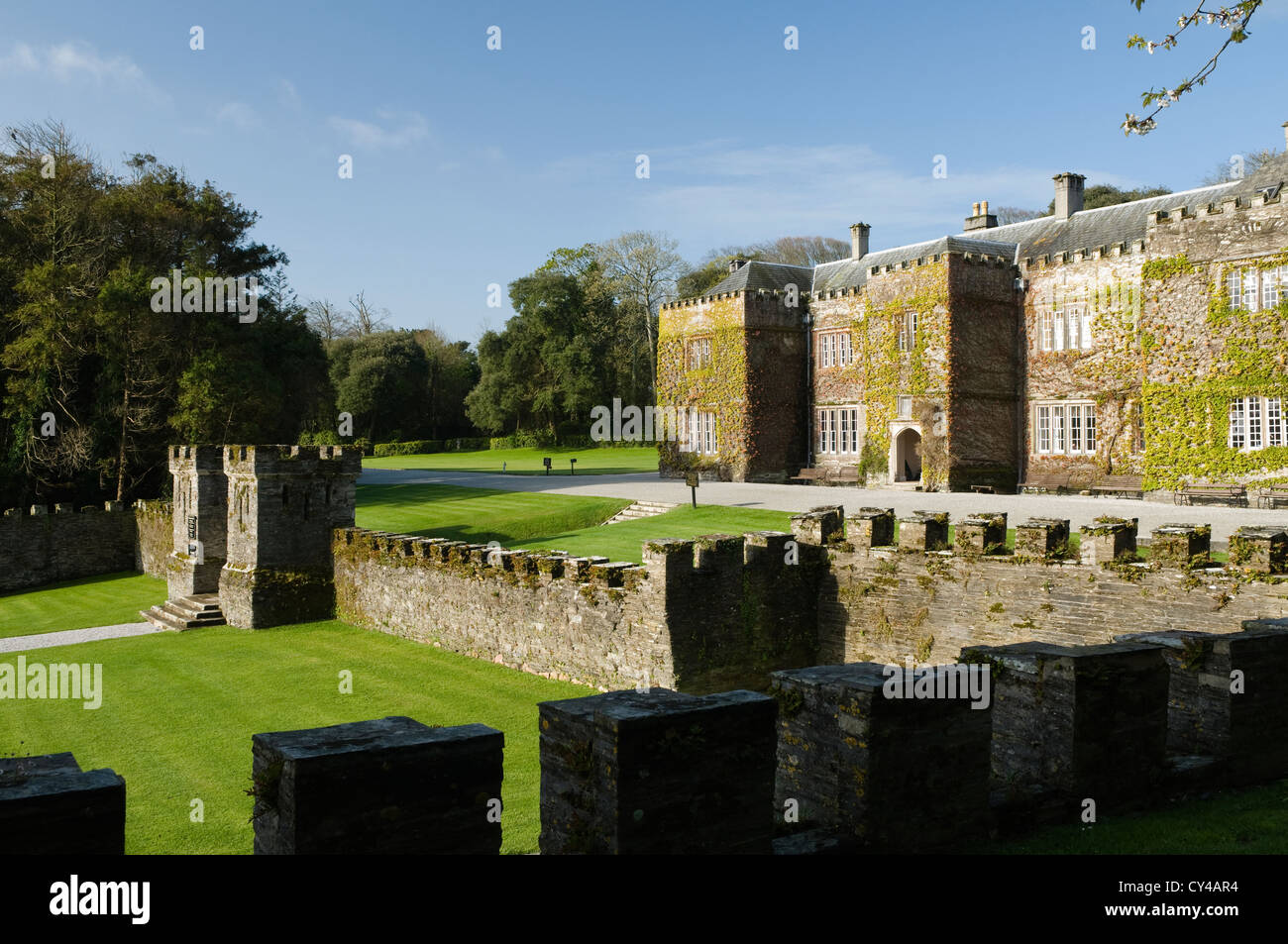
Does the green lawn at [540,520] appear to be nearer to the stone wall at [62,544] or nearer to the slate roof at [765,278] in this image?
the stone wall at [62,544]

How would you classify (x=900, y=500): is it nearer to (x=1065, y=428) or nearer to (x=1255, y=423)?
(x=1065, y=428)

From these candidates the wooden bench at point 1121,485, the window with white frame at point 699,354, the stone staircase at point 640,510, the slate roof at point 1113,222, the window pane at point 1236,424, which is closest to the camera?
the window pane at point 1236,424

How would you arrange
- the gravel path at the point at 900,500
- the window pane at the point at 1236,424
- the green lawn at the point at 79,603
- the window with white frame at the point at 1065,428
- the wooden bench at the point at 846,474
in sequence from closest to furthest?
the gravel path at the point at 900,500 < the green lawn at the point at 79,603 < the window pane at the point at 1236,424 < the window with white frame at the point at 1065,428 < the wooden bench at the point at 846,474

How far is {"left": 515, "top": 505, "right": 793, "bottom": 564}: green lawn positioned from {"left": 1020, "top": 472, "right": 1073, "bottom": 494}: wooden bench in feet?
38.4

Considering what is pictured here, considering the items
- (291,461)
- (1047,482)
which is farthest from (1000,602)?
(1047,482)

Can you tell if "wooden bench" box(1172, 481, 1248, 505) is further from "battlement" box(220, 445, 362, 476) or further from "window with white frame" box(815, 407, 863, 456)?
"battlement" box(220, 445, 362, 476)

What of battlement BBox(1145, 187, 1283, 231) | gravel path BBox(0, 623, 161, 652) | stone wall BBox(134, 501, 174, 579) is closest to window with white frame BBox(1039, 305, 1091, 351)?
battlement BBox(1145, 187, 1283, 231)

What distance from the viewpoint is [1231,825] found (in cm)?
529

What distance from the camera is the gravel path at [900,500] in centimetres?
2086

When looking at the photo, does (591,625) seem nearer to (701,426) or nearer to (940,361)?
(940,361)

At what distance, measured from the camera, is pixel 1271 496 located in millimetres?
24375

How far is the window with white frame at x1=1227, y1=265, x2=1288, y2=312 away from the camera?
2520 cm

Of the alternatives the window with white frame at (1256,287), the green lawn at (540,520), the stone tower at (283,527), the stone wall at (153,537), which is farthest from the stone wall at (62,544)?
the window with white frame at (1256,287)

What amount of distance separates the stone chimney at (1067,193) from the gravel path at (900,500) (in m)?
10.9
